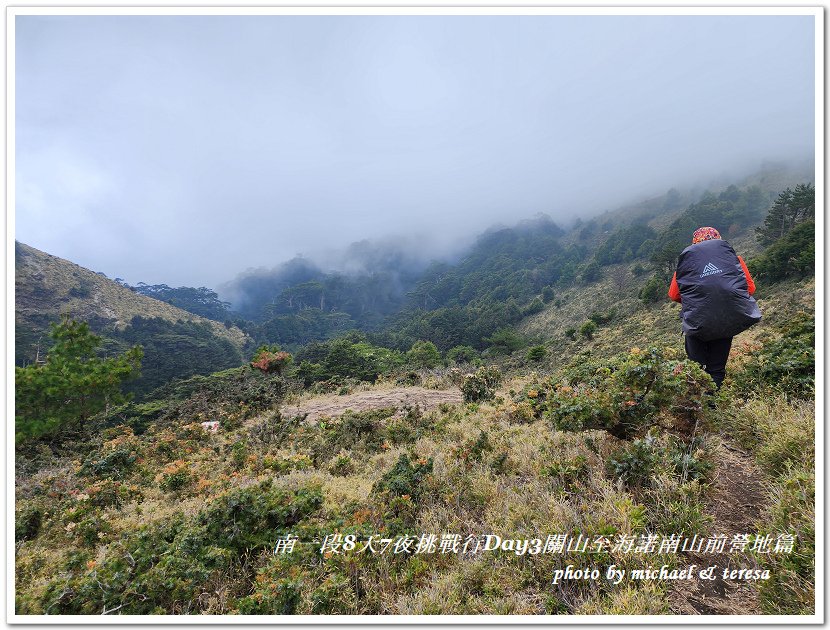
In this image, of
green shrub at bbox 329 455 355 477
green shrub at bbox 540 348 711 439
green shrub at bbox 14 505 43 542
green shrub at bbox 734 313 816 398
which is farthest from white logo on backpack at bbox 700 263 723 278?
green shrub at bbox 14 505 43 542

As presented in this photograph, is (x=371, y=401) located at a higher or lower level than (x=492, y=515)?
lower

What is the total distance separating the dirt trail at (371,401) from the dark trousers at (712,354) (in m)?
6.47

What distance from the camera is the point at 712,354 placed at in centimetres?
367

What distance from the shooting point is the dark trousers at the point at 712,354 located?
11.8 feet

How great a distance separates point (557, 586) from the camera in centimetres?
213

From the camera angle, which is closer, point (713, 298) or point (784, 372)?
point (713, 298)

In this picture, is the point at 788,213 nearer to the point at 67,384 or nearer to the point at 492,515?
the point at 492,515

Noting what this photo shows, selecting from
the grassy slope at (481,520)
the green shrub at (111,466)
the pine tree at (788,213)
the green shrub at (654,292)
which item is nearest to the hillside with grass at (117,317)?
the green shrub at (111,466)

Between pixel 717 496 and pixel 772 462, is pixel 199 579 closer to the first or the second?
pixel 717 496

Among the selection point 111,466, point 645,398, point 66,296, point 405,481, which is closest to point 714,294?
point 645,398

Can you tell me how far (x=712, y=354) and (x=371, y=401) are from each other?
29.6 ft

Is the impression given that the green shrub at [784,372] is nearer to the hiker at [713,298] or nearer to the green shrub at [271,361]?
the hiker at [713,298]

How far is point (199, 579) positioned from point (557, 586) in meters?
2.64

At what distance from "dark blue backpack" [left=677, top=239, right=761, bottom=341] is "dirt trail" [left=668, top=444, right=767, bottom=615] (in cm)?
121
